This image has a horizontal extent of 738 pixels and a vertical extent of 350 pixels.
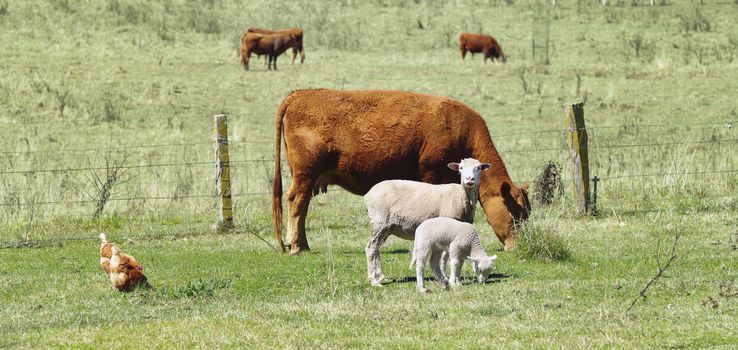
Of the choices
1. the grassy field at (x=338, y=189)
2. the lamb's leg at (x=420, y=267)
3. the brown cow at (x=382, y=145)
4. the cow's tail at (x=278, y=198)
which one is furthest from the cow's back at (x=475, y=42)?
the lamb's leg at (x=420, y=267)

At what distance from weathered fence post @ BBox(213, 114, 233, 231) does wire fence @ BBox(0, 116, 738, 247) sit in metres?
0.69

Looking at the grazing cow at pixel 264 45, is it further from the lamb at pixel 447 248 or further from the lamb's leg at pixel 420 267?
the lamb's leg at pixel 420 267

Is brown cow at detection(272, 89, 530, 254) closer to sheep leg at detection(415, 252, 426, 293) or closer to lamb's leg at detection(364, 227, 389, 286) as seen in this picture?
lamb's leg at detection(364, 227, 389, 286)

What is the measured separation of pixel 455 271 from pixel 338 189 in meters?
11.0

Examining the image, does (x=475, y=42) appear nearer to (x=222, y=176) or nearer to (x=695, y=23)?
(x=695, y=23)

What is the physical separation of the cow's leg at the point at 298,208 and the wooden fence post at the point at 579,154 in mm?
4509

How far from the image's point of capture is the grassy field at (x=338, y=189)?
9.73m

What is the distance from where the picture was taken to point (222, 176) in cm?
1728

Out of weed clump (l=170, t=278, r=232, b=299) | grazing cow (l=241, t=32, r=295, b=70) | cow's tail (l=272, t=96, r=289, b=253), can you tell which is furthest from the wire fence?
grazing cow (l=241, t=32, r=295, b=70)

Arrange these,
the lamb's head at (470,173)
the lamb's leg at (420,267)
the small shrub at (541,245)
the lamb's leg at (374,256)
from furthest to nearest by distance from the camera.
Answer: the small shrub at (541,245) < the lamb's head at (470,173) < the lamb's leg at (374,256) < the lamb's leg at (420,267)

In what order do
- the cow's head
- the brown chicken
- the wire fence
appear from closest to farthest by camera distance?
the brown chicken → the cow's head → the wire fence

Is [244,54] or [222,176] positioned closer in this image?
[222,176]

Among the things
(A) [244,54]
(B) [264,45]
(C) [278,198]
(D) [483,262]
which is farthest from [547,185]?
(B) [264,45]

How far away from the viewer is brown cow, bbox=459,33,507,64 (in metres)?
40.6
